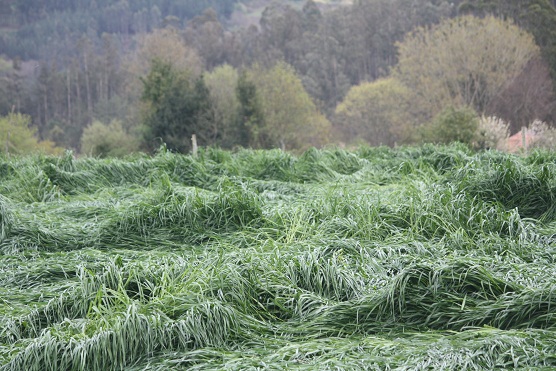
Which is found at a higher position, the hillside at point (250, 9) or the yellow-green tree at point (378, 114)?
the hillside at point (250, 9)

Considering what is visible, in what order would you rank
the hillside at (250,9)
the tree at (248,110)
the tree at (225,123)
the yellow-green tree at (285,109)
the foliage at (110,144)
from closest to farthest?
1. the tree at (248,110)
2. the tree at (225,123)
3. the foliage at (110,144)
4. the yellow-green tree at (285,109)
5. the hillside at (250,9)

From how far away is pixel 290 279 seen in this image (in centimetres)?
411

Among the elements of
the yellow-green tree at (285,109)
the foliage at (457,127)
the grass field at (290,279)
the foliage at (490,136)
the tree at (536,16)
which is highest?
the grass field at (290,279)

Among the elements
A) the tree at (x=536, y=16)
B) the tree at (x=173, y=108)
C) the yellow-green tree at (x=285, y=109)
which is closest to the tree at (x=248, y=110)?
the tree at (x=173, y=108)

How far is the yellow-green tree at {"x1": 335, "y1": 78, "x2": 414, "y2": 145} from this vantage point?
34.2 meters

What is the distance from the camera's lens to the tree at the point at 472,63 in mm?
29766

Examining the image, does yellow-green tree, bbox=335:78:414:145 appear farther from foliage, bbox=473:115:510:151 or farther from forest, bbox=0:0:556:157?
foliage, bbox=473:115:510:151

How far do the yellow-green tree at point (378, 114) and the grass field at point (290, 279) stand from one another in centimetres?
2744

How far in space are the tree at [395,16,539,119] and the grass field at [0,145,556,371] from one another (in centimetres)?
2481

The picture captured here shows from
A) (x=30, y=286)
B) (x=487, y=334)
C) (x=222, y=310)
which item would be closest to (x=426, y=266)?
(x=487, y=334)

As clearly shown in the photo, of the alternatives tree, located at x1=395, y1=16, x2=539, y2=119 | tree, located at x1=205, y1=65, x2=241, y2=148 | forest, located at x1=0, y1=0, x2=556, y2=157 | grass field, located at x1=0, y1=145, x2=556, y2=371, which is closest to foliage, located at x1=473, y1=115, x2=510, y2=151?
forest, located at x1=0, y1=0, x2=556, y2=157

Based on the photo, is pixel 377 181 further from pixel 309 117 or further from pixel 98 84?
pixel 98 84

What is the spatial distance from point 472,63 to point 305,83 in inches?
766

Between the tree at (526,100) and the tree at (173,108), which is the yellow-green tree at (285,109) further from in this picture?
the tree at (526,100)
